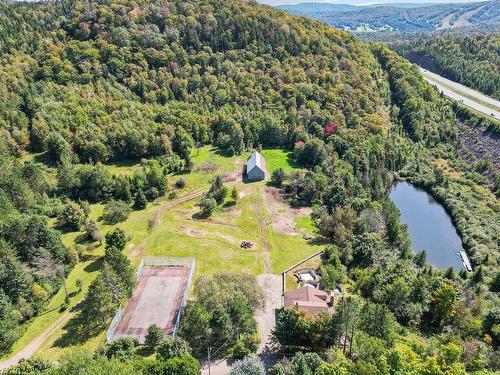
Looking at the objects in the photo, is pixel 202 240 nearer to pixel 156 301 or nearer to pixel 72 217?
pixel 156 301

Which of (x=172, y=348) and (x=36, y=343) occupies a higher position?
(x=172, y=348)

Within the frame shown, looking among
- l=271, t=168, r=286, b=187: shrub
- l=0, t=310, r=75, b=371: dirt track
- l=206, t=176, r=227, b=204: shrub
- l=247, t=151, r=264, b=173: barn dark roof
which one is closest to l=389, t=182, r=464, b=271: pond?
l=271, t=168, r=286, b=187: shrub

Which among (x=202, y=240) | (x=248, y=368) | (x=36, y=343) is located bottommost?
(x=202, y=240)

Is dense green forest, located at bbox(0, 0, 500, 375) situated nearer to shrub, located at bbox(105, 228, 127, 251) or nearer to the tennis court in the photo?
shrub, located at bbox(105, 228, 127, 251)

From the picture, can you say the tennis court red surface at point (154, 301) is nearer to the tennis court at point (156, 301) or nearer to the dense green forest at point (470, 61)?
the tennis court at point (156, 301)

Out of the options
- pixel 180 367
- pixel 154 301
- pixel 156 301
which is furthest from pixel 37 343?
pixel 180 367
